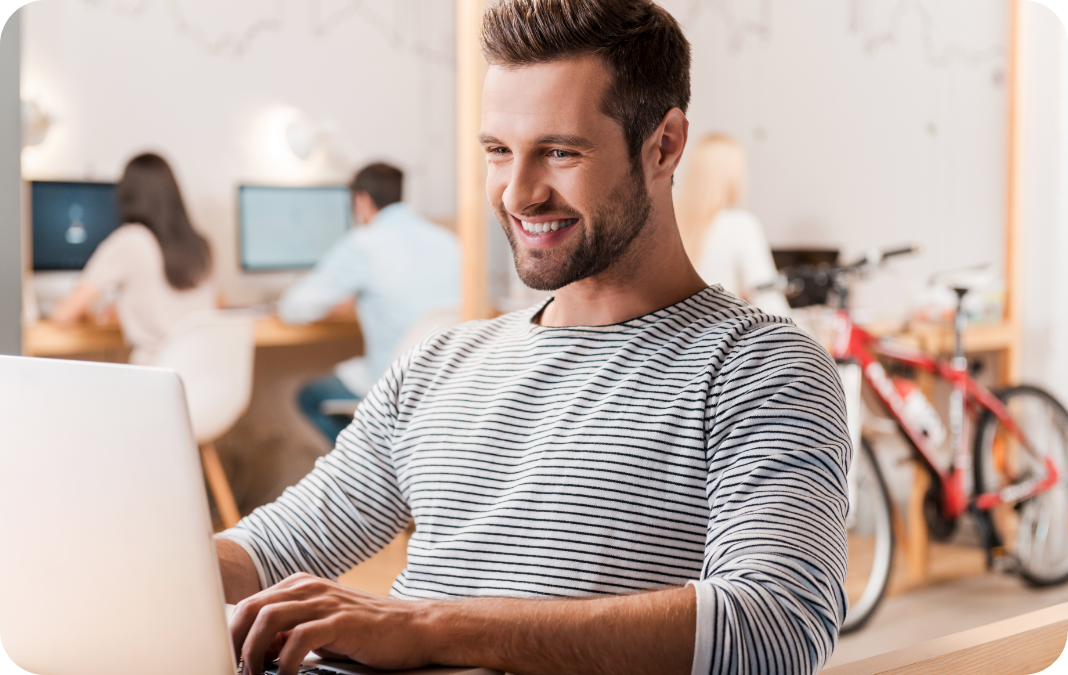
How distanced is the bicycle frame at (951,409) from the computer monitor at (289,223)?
1.79 meters

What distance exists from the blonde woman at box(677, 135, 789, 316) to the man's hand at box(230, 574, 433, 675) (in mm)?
2159

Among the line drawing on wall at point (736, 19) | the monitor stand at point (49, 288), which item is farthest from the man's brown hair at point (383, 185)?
the line drawing on wall at point (736, 19)

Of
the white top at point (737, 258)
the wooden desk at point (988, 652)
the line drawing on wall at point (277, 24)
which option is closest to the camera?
the wooden desk at point (988, 652)

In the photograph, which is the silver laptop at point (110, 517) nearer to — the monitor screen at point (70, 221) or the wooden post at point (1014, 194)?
the monitor screen at point (70, 221)

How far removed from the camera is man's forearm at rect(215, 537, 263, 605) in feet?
3.30

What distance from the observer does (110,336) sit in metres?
3.22

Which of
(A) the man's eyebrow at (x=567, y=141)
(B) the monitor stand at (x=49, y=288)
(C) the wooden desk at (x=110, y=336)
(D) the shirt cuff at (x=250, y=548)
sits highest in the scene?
(A) the man's eyebrow at (x=567, y=141)

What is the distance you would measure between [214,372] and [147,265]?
0.43 meters

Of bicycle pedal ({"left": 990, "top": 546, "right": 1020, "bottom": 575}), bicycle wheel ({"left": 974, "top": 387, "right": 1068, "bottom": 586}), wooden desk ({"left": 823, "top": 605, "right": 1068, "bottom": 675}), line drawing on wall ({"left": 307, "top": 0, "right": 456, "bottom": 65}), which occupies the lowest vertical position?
bicycle pedal ({"left": 990, "top": 546, "right": 1020, "bottom": 575})

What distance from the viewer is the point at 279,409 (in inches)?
138

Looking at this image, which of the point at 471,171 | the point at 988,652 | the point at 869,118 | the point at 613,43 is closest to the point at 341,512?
the point at 613,43

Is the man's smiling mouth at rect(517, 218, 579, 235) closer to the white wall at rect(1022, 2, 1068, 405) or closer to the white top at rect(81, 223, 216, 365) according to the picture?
the white top at rect(81, 223, 216, 365)

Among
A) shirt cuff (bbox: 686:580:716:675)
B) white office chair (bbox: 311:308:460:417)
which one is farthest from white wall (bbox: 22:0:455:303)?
shirt cuff (bbox: 686:580:716:675)

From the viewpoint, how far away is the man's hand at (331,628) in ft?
2.50
